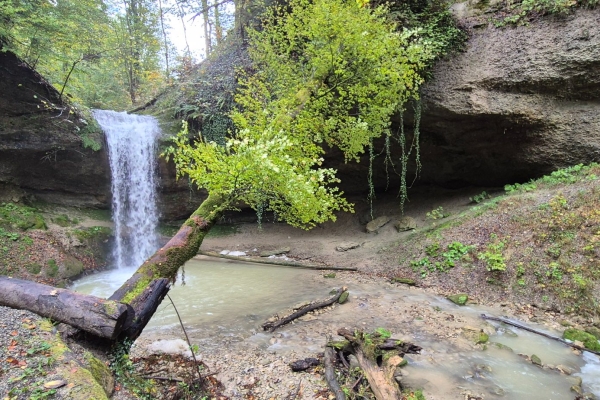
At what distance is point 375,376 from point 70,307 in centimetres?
319

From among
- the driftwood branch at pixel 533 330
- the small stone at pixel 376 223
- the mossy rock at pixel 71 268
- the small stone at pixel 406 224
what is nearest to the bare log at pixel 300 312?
the driftwood branch at pixel 533 330

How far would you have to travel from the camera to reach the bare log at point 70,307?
322 centimetres

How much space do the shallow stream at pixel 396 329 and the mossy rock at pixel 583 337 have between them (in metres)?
0.20

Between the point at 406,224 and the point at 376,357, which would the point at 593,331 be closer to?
the point at 376,357

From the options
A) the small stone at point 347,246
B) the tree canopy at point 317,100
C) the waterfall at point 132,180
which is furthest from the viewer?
the waterfall at point 132,180

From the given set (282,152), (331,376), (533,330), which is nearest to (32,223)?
(282,152)

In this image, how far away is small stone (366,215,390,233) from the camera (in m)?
12.1

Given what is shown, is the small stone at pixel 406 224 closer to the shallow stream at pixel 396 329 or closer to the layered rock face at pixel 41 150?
the shallow stream at pixel 396 329

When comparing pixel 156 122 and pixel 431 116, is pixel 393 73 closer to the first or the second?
pixel 431 116

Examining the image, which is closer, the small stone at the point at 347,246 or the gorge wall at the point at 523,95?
the gorge wall at the point at 523,95

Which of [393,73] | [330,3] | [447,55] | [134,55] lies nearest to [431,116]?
[447,55]

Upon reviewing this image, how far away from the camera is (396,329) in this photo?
536 centimetres

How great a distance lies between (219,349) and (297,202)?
2431 millimetres

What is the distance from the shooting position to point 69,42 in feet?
27.1
